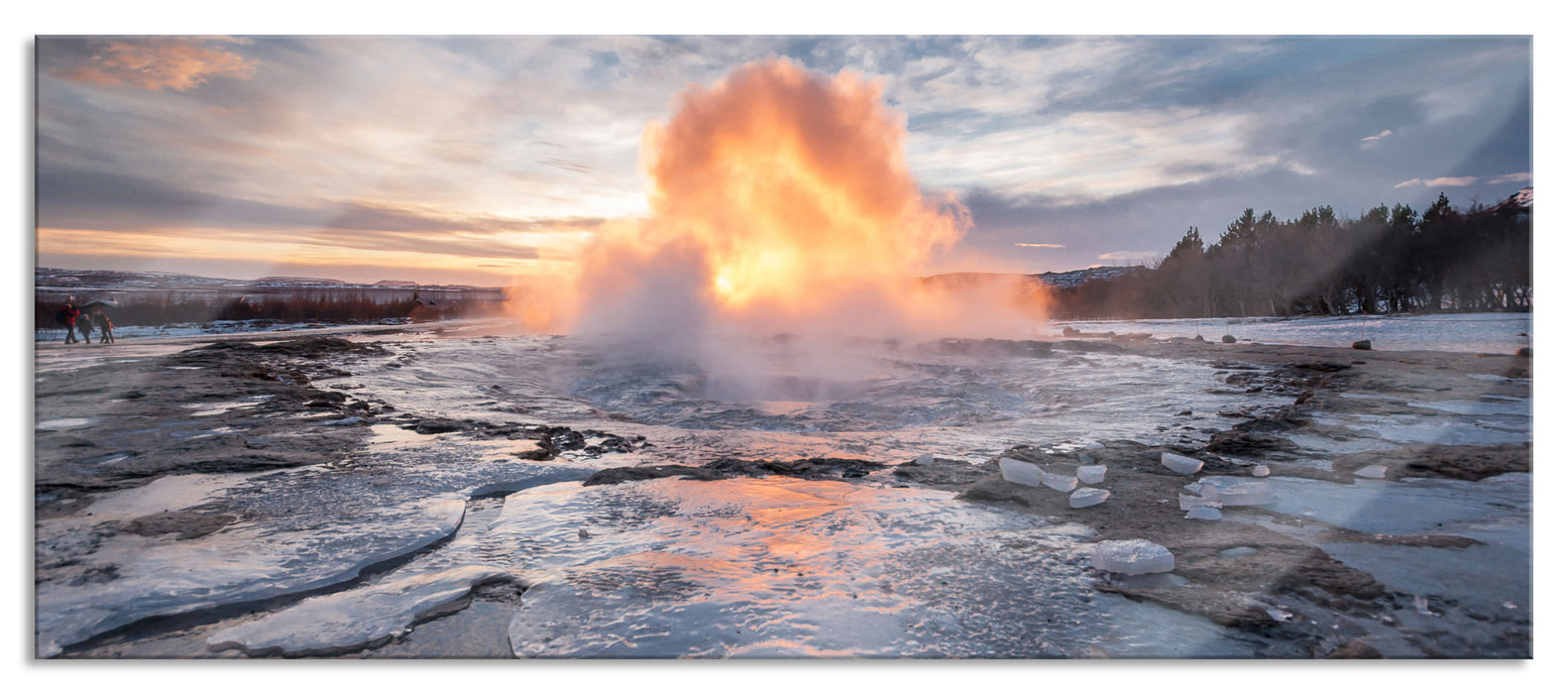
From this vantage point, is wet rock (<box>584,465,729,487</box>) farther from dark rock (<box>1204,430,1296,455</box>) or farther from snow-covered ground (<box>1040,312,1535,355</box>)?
snow-covered ground (<box>1040,312,1535,355</box>)

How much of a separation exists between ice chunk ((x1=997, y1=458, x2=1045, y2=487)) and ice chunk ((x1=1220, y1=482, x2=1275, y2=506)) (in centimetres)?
102

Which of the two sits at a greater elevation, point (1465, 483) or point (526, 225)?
point (526, 225)

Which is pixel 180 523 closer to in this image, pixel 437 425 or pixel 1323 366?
pixel 437 425

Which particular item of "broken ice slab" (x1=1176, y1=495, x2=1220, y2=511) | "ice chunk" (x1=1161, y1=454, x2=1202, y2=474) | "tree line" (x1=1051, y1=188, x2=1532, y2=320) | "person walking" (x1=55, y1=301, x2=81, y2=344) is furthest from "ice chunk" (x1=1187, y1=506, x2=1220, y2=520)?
"person walking" (x1=55, y1=301, x2=81, y2=344)

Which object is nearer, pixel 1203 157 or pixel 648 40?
pixel 648 40

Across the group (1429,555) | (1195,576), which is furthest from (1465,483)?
(1195,576)

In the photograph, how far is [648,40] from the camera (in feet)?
14.3

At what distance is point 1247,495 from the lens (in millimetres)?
3615

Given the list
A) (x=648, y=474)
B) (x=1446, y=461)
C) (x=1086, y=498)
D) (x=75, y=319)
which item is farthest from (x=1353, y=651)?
(x=75, y=319)

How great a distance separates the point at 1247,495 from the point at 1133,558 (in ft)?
5.08

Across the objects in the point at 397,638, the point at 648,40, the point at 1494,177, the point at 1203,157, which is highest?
the point at 648,40

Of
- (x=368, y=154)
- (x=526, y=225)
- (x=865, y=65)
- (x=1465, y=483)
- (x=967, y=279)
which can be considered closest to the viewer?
(x=1465, y=483)

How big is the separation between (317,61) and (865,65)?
12.9 feet
